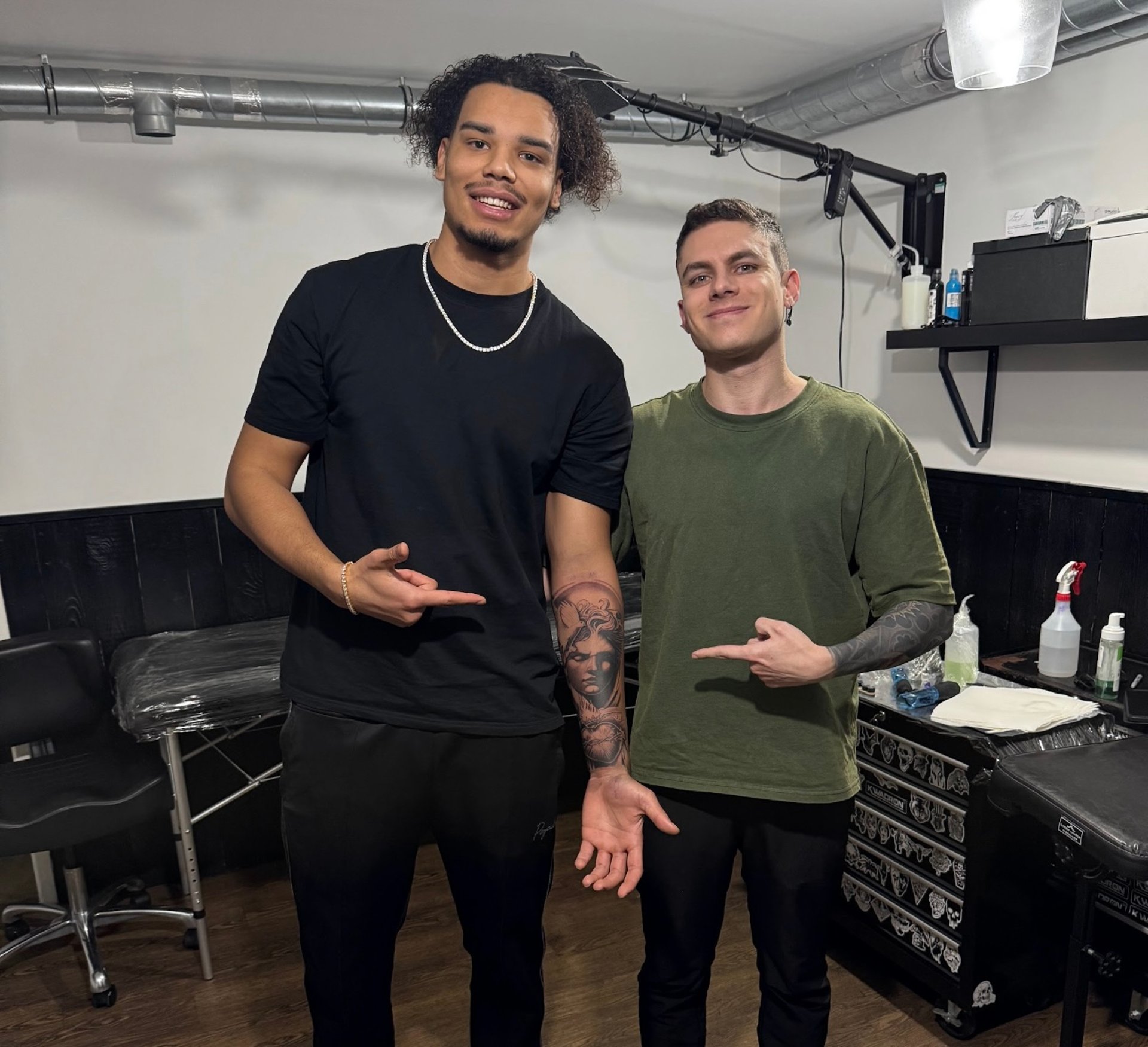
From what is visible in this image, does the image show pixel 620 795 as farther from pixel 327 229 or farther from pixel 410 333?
pixel 327 229

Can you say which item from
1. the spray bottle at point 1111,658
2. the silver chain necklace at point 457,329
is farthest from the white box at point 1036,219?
the silver chain necklace at point 457,329

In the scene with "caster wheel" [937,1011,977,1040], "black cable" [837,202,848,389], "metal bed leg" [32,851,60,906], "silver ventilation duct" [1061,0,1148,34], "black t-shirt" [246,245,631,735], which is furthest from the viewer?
"black cable" [837,202,848,389]

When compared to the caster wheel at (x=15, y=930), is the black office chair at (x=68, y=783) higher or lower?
higher

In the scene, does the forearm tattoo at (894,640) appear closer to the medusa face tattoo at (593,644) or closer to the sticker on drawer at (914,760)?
the medusa face tattoo at (593,644)

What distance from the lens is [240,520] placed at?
1.35m

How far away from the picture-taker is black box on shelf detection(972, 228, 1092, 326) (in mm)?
2205

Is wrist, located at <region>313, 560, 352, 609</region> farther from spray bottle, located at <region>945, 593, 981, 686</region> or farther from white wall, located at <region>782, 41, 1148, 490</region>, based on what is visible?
white wall, located at <region>782, 41, 1148, 490</region>

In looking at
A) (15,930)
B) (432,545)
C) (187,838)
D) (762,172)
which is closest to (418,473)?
(432,545)

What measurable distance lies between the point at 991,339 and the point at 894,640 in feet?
4.34

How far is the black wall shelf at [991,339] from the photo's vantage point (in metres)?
2.13

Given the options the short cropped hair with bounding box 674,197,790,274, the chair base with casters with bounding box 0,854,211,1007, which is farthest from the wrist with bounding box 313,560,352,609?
the chair base with casters with bounding box 0,854,211,1007

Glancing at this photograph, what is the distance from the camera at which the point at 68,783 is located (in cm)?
242

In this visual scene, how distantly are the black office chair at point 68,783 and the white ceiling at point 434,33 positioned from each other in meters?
1.55

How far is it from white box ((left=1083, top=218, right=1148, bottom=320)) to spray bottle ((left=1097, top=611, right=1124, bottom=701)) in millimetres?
708
